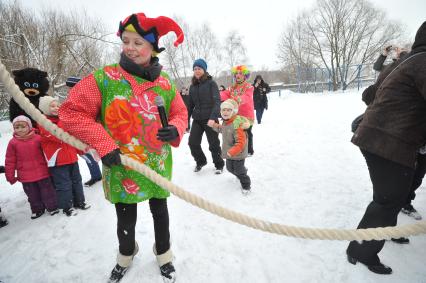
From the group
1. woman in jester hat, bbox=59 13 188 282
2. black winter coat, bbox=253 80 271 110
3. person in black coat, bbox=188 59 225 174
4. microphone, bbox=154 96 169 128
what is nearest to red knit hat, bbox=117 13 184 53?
woman in jester hat, bbox=59 13 188 282

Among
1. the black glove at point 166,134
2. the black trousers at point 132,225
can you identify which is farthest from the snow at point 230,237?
the black glove at point 166,134

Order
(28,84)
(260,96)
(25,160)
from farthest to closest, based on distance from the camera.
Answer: (260,96) < (28,84) < (25,160)

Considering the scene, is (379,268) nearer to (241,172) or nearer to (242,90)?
(241,172)

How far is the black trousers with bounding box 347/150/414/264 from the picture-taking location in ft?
5.56

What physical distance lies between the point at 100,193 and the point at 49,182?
0.74 m

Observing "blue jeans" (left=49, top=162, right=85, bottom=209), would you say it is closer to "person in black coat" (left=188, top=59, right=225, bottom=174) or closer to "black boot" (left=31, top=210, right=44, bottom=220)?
"black boot" (left=31, top=210, right=44, bottom=220)

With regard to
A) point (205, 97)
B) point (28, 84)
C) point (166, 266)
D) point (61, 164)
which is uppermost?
point (28, 84)

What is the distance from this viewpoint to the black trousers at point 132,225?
5.94ft

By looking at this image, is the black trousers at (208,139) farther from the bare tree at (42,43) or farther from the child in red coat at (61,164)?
the bare tree at (42,43)

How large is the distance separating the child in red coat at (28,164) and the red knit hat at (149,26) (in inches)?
83.0

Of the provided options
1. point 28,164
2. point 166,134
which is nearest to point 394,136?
point 166,134

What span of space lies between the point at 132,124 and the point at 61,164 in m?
1.89

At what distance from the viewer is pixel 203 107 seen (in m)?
4.06

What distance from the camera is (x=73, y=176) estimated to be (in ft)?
10.4
